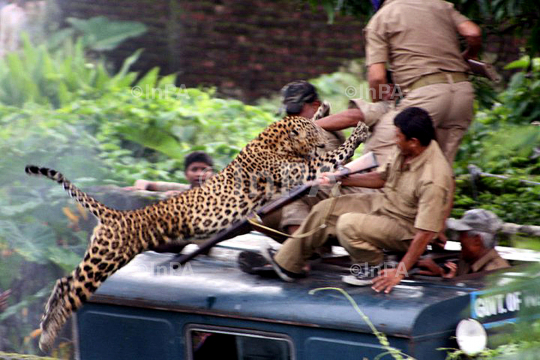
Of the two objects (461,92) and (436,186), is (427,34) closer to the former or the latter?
(461,92)

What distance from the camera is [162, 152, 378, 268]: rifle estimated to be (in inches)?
168

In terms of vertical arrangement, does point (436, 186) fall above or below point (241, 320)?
above

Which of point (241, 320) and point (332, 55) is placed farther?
point (332, 55)

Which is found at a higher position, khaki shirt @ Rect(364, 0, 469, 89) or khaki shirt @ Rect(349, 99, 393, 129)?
khaki shirt @ Rect(364, 0, 469, 89)

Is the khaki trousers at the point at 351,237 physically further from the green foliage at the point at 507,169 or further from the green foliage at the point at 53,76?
the green foliage at the point at 53,76

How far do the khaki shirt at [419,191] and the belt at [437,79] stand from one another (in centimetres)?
70

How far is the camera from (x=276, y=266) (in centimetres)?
402

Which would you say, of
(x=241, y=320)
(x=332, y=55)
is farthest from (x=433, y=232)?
(x=332, y=55)

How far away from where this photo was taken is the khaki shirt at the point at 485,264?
163 inches

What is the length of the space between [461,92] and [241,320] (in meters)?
1.95

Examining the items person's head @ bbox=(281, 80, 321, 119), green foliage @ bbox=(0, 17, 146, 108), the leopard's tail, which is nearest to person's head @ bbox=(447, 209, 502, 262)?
person's head @ bbox=(281, 80, 321, 119)

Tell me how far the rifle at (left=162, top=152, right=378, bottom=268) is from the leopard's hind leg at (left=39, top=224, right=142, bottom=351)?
0.27 meters

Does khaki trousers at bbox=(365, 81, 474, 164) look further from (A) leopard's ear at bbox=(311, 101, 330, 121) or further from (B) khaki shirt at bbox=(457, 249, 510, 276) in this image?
(B) khaki shirt at bbox=(457, 249, 510, 276)

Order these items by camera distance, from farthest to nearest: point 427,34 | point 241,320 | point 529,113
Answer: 1. point 529,113
2. point 427,34
3. point 241,320
